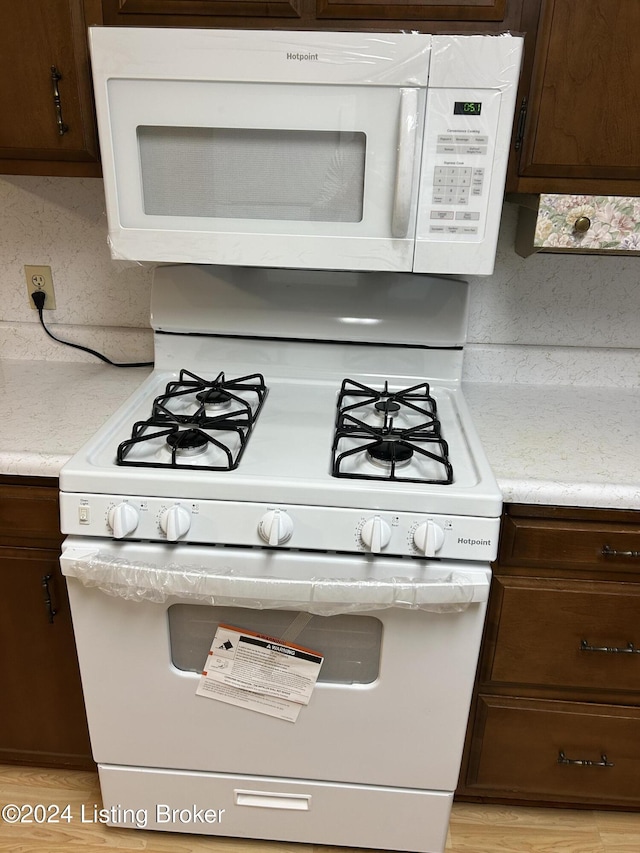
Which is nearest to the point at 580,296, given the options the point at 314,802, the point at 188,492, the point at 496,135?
the point at 496,135

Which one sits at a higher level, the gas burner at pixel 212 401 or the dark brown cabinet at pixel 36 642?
the gas burner at pixel 212 401

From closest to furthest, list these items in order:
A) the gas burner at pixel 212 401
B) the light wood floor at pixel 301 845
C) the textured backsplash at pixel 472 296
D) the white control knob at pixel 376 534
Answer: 1. the white control knob at pixel 376 534
2. the gas burner at pixel 212 401
3. the light wood floor at pixel 301 845
4. the textured backsplash at pixel 472 296

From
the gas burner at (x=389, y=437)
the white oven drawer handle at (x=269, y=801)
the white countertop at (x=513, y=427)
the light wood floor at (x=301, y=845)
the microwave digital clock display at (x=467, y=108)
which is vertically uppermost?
the microwave digital clock display at (x=467, y=108)

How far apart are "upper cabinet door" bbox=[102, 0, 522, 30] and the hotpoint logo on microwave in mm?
86

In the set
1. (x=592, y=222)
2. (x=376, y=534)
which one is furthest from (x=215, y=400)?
(x=592, y=222)

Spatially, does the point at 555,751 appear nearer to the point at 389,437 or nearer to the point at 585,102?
the point at 389,437

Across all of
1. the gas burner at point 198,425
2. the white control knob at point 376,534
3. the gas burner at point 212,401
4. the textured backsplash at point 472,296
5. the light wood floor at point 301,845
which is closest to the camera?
the white control knob at point 376,534

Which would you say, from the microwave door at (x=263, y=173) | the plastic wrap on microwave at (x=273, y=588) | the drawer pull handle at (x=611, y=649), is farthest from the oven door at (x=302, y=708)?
the microwave door at (x=263, y=173)

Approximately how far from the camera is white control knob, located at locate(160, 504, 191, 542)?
102 cm

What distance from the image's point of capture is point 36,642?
129cm

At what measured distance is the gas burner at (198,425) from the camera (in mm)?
1096

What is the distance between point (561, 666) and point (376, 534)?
1.70 ft

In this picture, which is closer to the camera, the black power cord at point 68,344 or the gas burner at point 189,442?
the gas burner at point 189,442

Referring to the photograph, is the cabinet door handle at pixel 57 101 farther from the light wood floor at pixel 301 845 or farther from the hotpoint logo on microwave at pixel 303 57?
the light wood floor at pixel 301 845
